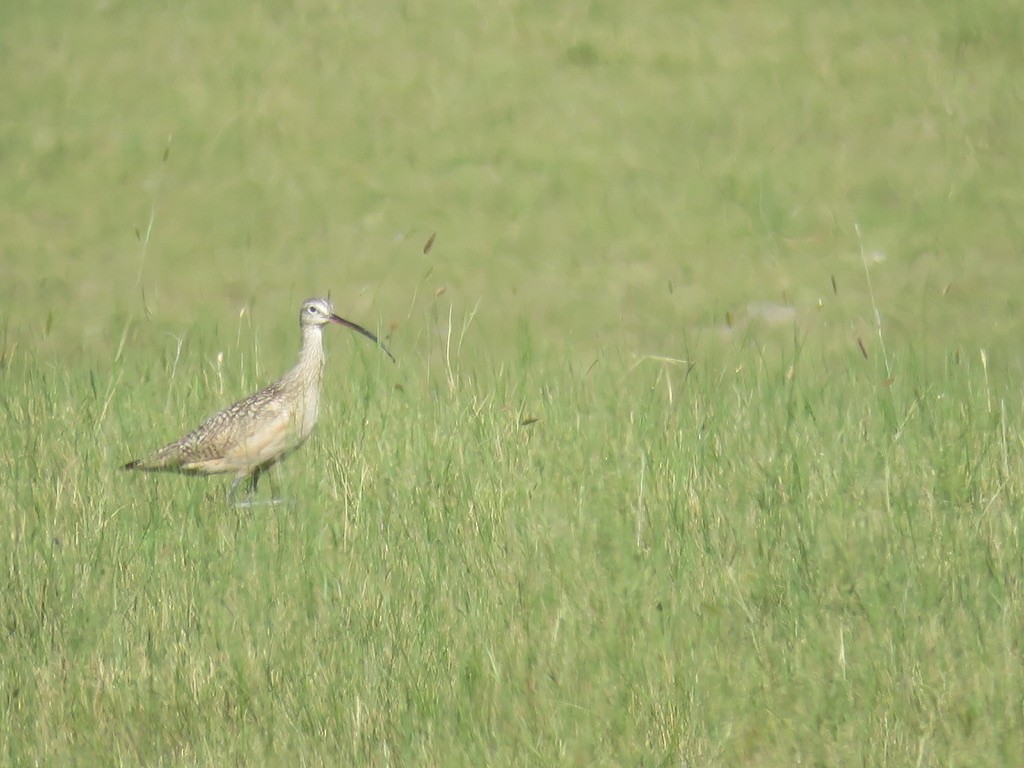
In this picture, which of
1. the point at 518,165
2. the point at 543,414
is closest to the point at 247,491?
the point at 543,414

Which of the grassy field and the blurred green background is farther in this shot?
the blurred green background

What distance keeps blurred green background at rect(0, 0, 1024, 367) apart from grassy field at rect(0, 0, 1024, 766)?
0.17ft

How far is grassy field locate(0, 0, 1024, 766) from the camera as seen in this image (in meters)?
4.07

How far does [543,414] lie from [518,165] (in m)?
7.62

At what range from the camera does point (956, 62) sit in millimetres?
14758

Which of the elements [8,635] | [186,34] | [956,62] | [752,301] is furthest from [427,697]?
[186,34]

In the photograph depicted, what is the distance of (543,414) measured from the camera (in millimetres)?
6480

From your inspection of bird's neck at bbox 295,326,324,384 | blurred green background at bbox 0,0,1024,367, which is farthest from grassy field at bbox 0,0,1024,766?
bird's neck at bbox 295,326,324,384

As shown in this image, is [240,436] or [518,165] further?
[518,165]

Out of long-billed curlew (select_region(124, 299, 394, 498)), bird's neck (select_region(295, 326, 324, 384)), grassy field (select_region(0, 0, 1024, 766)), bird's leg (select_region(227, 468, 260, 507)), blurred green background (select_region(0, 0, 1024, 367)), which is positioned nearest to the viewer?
grassy field (select_region(0, 0, 1024, 766))

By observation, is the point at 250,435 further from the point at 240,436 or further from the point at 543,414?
the point at 543,414

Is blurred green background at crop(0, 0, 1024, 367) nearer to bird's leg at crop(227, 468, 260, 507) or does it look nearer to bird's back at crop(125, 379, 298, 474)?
bird's leg at crop(227, 468, 260, 507)

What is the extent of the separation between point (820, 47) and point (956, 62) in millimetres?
1406

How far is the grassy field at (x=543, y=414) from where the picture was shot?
4.07 metres
